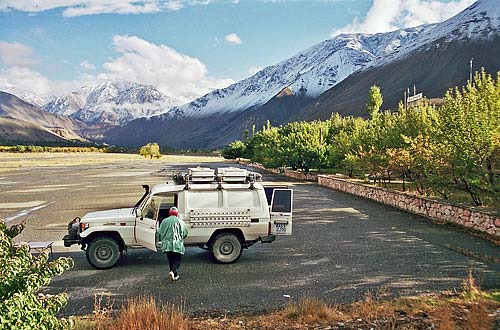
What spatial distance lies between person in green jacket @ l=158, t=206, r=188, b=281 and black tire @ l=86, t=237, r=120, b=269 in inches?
73.3

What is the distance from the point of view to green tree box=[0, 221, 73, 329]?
450 centimetres

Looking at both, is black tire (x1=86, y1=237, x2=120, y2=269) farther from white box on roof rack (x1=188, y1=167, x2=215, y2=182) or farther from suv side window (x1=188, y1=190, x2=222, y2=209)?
white box on roof rack (x1=188, y1=167, x2=215, y2=182)

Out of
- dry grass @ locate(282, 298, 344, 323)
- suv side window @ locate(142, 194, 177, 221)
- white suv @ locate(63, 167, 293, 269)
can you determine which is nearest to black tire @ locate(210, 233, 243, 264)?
white suv @ locate(63, 167, 293, 269)

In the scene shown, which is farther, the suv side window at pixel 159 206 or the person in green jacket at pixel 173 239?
the suv side window at pixel 159 206

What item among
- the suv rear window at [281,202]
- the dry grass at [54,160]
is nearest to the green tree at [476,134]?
the suv rear window at [281,202]

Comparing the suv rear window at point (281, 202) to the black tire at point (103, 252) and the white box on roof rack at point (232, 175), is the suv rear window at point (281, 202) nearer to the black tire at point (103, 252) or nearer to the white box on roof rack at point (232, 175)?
the white box on roof rack at point (232, 175)

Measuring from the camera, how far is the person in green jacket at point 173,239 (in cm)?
1084

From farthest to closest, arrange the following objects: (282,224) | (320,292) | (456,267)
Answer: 1. (282,224)
2. (456,267)
3. (320,292)

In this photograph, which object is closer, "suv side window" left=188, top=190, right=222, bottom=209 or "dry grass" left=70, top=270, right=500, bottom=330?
"dry grass" left=70, top=270, right=500, bottom=330

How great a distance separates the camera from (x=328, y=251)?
14.1m

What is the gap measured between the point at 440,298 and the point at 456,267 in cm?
303

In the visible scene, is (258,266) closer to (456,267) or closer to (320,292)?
(320,292)

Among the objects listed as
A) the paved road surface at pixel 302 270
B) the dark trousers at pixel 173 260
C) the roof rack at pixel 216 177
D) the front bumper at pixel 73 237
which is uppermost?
the roof rack at pixel 216 177

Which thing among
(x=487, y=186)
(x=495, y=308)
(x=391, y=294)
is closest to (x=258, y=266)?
(x=391, y=294)
